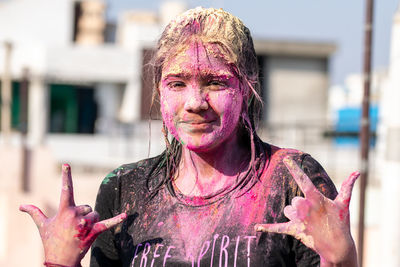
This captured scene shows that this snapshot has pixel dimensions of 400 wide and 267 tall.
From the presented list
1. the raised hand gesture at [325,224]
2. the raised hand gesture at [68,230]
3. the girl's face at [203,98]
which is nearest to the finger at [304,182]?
the raised hand gesture at [325,224]

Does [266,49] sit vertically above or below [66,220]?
above

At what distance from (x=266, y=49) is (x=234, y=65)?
57.9 feet

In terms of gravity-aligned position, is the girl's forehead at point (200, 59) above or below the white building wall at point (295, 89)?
below

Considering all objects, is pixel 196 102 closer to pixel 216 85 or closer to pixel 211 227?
pixel 216 85

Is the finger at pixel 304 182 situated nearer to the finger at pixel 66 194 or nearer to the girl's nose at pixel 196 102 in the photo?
the girl's nose at pixel 196 102

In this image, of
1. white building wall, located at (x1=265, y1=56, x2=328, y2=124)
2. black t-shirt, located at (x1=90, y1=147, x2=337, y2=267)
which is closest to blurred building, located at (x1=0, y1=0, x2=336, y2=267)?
white building wall, located at (x1=265, y1=56, x2=328, y2=124)

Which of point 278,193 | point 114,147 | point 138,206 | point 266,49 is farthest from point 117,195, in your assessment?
point 266,49

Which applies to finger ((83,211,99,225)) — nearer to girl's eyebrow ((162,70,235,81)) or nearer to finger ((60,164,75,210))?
finger ((60,164,75,210))

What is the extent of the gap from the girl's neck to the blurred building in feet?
37.9

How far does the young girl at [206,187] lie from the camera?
2.16 meters

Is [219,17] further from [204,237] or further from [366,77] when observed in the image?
[366,77]

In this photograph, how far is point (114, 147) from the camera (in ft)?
56.1

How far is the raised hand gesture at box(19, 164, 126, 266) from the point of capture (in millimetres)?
2197

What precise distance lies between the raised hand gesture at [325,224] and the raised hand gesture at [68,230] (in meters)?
0.64
